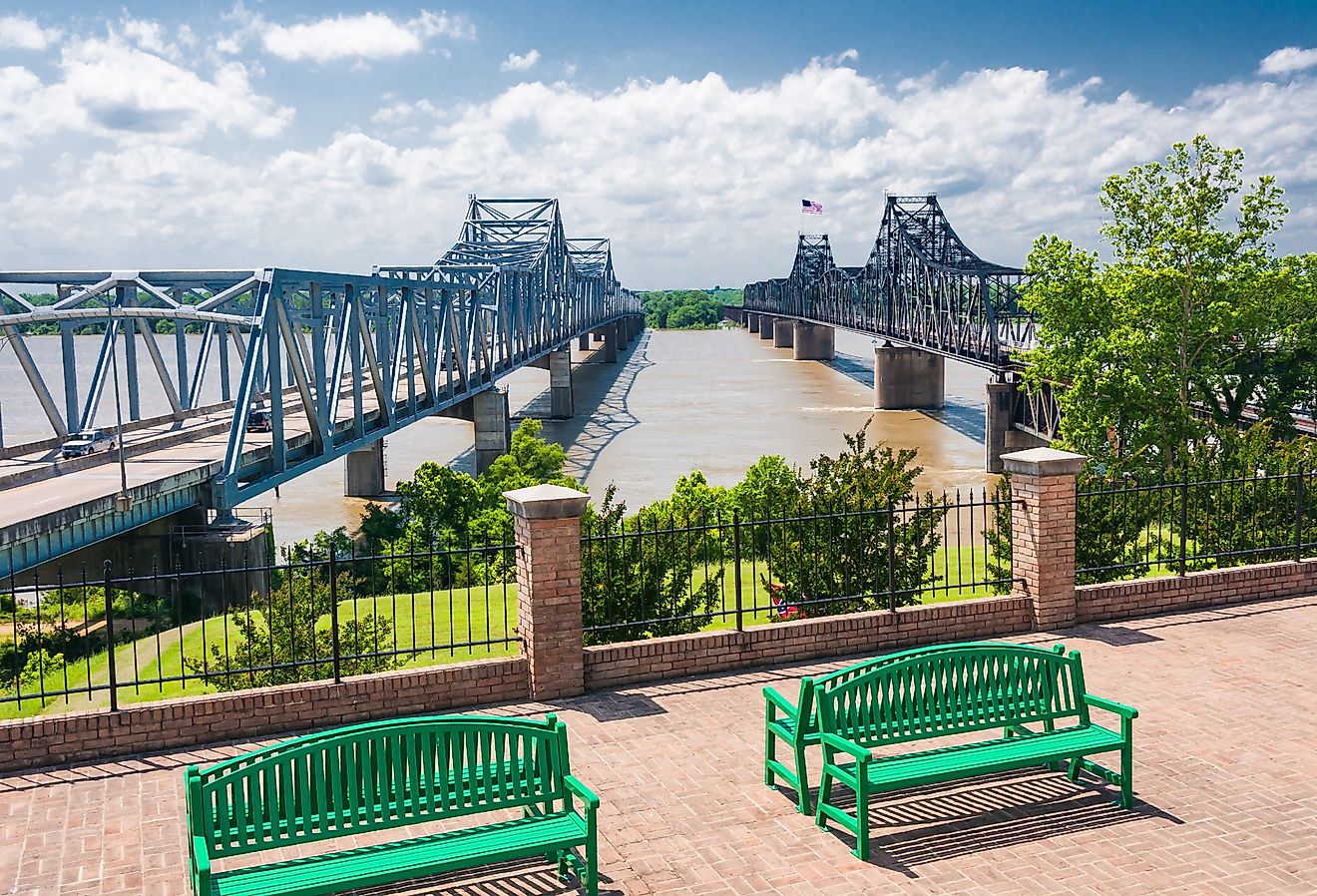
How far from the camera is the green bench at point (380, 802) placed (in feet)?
19.4

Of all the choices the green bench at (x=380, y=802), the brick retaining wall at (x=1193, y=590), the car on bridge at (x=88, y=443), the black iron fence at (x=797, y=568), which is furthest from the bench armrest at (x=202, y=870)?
the car on bridge at (x=88, y=443)

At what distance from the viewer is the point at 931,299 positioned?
228 feet

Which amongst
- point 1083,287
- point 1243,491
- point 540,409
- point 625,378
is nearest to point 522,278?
point 540,409

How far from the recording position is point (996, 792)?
25.2ft

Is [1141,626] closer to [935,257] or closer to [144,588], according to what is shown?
[144,588]

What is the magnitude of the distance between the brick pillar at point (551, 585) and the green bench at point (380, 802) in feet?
10.2

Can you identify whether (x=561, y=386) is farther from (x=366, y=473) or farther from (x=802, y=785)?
(x=802, y=785)

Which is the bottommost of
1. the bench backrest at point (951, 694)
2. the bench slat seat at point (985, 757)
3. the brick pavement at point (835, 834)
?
the brick pavement at point (835, 834)

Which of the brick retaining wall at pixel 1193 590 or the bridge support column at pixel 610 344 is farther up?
the bridge support column at pixel 610 344

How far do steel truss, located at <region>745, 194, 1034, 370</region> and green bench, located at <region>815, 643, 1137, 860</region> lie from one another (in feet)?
104

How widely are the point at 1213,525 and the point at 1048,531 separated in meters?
4.53

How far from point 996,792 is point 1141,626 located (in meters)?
4.58

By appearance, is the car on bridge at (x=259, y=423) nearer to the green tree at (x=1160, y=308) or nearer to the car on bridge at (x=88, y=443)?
the car on bridge at (x=88, y=443)

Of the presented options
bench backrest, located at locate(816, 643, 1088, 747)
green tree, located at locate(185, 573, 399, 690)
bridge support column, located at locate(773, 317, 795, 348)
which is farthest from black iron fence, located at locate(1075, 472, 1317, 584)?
bridge support column, located at locate(773, 317, 795, 348)
